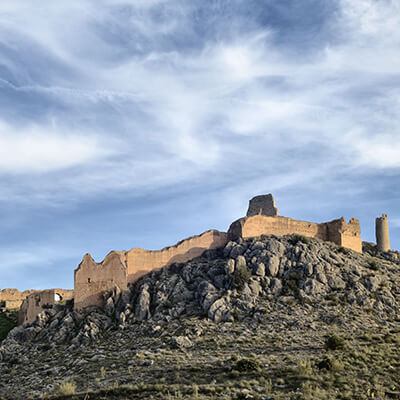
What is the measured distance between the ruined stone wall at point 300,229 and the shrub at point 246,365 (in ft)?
86.1

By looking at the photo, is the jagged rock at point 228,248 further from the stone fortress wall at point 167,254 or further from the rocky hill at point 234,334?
the stone fortress wall at point 167,254

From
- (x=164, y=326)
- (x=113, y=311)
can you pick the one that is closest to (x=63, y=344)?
(x=113, y=311)

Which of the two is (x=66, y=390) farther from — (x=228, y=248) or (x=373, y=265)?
(x=373, y=265)

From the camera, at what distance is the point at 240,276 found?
4853cm

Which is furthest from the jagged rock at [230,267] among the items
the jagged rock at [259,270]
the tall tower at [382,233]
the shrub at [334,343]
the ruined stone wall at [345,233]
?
the tall tower at [382,233]

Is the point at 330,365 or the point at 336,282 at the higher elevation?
the point at 336,282

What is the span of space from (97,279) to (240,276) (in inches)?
579

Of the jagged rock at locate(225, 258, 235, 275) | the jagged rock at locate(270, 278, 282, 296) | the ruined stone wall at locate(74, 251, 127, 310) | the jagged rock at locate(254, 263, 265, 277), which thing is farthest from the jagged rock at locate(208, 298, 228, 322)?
the ruined stone wall at locate(74, 251, 127, 310)

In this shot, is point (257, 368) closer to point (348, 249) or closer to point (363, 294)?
point (363, 294)

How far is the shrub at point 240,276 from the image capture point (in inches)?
1886

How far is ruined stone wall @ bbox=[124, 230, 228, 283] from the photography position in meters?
52.5

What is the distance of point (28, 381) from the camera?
36344mm

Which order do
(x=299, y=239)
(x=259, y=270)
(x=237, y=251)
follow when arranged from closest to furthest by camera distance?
1. (x=259, y=270)
2. (x=237, y=251)
3. (x=299, y=239)

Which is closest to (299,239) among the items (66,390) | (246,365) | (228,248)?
(228,248)
